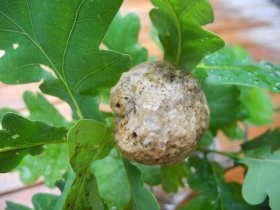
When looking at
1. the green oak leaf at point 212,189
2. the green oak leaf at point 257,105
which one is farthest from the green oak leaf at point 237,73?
the green oak leaf at point 257,105

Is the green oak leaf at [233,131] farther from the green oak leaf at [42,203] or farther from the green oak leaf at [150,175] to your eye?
the green oak leaf at [42,203]

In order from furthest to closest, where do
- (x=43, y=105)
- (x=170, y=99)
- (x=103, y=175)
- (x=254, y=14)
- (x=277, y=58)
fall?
(x=254, y=14) → (x=277, y=58) → (x=43, y=105) → (x=103, y=175) → (x=170, y=99)

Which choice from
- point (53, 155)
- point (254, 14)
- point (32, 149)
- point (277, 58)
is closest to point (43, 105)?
point (53, 155)

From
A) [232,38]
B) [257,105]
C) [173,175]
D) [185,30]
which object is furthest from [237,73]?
[232,38]

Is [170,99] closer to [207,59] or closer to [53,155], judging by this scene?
[207,59]

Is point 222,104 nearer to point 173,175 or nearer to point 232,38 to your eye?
point 173,175

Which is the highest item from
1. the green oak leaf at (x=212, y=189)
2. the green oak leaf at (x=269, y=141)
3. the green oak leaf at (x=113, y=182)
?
the green oak leaf at (x=113, y=182)
